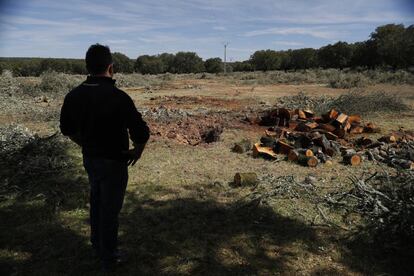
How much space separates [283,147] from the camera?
7.11 meters

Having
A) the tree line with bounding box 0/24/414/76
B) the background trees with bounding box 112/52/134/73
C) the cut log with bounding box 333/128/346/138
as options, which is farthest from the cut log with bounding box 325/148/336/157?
the background trees with bounding box 112/52/134/73

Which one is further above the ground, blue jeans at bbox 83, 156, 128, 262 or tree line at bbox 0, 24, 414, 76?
tree line at bbox 0, 24, 414, 76

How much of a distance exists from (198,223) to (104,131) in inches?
68.2

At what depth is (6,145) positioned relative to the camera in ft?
22.4

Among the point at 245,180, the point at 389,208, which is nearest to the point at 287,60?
the point at 245,180

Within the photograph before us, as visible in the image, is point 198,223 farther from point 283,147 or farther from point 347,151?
point 347,151

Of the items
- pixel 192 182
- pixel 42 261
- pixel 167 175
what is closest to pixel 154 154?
pixel 167 175

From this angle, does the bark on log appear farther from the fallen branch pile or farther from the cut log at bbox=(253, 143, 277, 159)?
the fallen branch pile

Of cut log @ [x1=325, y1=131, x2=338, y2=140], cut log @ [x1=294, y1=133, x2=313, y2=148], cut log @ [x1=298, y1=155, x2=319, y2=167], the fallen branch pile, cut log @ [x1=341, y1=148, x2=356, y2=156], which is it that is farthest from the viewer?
cut log @ [x1=325, y1=131, x2=338, y2=140]

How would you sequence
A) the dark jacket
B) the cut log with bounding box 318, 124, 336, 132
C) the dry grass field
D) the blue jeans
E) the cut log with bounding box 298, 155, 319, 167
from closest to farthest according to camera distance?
the dark jacket < the blue jeans < the dry grass field < the cut log with bounding box 298, 155, 319, 167 < the cut log with bounding box 318, 124, 336, 132

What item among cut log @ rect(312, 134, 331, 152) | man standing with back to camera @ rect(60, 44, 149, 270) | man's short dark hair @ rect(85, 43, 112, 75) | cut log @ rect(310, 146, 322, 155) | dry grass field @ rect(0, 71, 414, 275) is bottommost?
dry grass field @ rect(0, 71, 414, 275)

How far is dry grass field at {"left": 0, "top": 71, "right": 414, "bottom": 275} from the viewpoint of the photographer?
11.6 ft

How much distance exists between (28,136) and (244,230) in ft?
15.1

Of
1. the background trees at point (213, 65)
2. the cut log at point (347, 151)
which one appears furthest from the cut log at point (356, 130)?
the background trees at point (213, 65)
